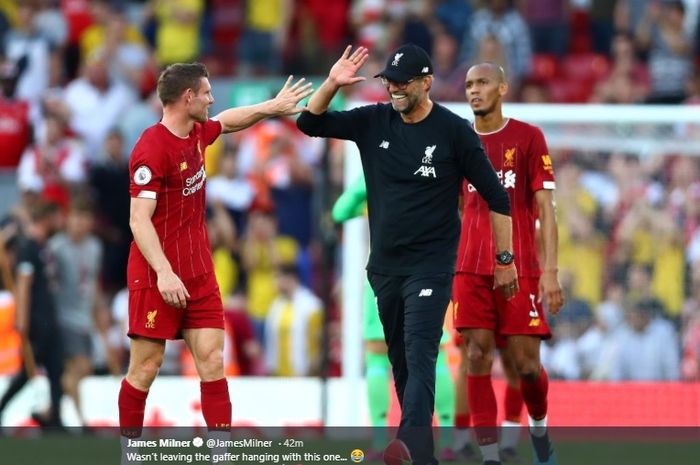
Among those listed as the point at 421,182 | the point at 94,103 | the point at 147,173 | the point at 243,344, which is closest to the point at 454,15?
the point at 94,103

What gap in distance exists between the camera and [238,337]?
1709 cm

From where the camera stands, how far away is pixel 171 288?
9.20 m

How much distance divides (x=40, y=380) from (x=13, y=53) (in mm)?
5167

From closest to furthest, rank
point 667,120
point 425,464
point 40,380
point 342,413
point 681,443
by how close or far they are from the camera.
Result: point 425,464 → point 681,443 → point 667,120 → point 342,413 → point 40,380

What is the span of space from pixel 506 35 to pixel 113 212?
5.14 m

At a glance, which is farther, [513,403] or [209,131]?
[513,403]

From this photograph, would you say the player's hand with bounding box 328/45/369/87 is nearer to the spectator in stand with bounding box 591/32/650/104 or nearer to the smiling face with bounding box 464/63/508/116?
the smiling face with bounding box 464/63/508/116

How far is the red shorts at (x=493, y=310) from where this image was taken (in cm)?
Answer: 1038

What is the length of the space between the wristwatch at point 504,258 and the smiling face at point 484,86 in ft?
3.62

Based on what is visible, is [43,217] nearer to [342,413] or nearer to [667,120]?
[342,413]

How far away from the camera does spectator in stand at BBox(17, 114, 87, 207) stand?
17906 mm

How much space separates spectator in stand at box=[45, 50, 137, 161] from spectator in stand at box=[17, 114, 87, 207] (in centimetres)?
41

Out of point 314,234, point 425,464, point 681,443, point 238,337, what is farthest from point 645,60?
point 425,464

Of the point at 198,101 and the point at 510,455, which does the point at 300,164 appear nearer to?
the point at 510,455
